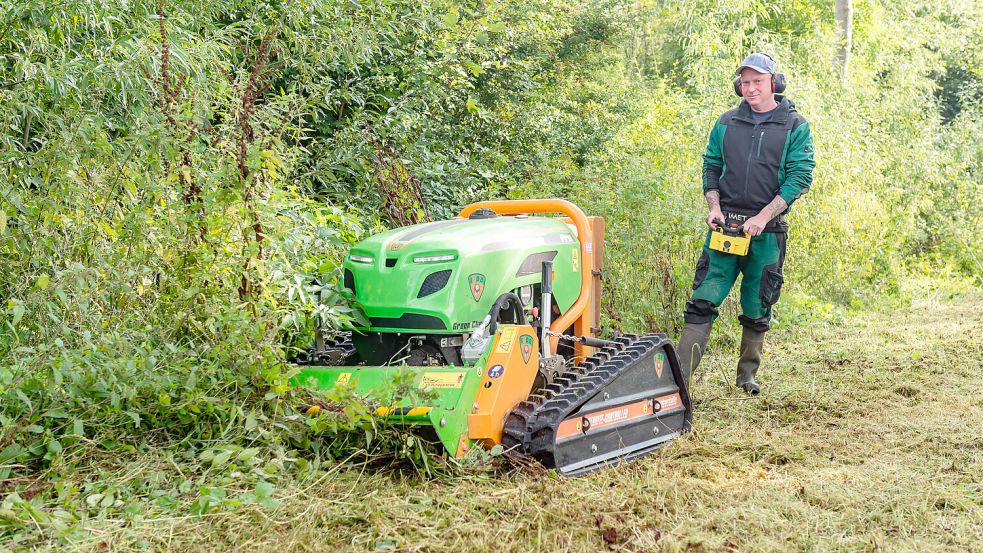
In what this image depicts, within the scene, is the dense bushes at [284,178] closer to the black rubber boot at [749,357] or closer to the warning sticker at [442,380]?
the warning sticker at [442,380]

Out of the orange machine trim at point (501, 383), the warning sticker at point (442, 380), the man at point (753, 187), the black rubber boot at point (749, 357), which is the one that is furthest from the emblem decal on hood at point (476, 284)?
the black rubber boot at point (749, 357)

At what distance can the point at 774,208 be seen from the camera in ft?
16.0

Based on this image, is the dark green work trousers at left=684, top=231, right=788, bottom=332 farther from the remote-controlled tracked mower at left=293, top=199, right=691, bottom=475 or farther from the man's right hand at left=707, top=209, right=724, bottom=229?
the remote-controlled tracked mower at left=293, top=199, right=691, bottom=475

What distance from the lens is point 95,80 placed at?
4.17m

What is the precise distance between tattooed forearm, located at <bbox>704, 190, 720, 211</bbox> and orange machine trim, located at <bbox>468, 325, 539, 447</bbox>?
1.94 metres

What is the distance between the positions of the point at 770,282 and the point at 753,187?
529 millimetres

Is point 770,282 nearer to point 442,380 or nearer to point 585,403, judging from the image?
point 585,403

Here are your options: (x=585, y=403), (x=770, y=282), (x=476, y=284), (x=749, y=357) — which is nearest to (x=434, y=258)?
(x=476, y=284)

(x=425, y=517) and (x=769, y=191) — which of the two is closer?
(x=425, y=517)

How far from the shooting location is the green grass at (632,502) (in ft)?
9.25

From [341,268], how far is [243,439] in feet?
3.30

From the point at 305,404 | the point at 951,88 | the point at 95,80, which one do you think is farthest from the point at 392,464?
the point at 951,88

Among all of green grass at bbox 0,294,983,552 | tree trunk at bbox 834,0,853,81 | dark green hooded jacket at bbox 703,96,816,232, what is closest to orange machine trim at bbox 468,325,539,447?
green grass at bbox 0,294,983,552

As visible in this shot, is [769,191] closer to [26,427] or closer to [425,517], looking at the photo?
[425,517]
